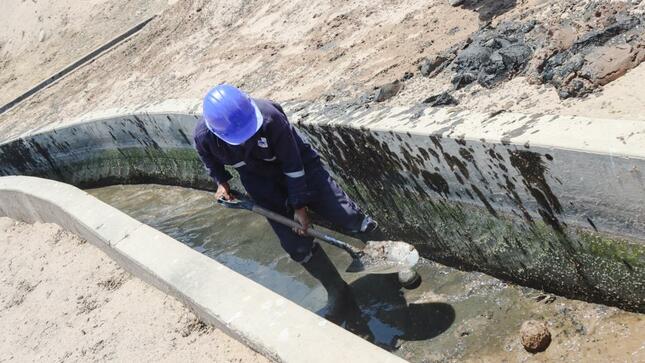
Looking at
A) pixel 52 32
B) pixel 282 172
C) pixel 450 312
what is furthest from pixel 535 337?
pixel 52 32


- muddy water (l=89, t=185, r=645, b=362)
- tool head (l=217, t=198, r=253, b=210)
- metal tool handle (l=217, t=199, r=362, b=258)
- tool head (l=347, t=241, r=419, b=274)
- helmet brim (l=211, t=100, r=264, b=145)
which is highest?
helmet brim (l=211, t=100, r=264, b=145)

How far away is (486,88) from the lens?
3.69m

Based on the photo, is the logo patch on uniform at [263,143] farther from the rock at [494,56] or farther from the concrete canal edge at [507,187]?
the rock at [494,56]

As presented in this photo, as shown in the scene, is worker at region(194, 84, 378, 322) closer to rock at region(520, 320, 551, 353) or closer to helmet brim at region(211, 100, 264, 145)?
helmet brim at region(211, 100, 264, 145)

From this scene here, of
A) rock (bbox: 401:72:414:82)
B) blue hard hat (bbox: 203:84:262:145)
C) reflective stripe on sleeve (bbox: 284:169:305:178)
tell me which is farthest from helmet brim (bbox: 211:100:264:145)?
rock (bbox: 401:72:414:82)

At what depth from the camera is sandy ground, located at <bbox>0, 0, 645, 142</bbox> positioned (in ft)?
11.7

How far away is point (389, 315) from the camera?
143 inches

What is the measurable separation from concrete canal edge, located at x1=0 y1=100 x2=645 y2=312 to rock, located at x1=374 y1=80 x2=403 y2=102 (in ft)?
0.88

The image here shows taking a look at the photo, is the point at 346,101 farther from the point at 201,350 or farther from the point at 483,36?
the point at 201,350

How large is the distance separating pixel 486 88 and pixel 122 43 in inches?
373

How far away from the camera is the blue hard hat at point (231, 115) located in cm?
312

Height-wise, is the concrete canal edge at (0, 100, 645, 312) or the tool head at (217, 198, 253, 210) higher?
the tool head at (217, 198, 253, 210)

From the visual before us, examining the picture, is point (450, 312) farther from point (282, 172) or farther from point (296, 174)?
point (282, 172)

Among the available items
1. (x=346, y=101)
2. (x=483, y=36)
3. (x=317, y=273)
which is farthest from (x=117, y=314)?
(x=483, y=36)
